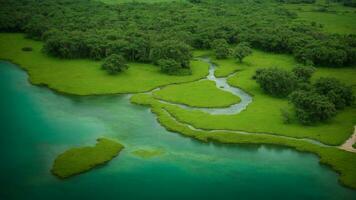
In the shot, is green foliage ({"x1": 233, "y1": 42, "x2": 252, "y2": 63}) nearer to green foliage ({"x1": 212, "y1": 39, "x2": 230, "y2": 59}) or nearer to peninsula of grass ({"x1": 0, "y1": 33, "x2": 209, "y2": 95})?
green foliage ({"x1": 212, "y1": 39, "x2": 230, "y2": 59})

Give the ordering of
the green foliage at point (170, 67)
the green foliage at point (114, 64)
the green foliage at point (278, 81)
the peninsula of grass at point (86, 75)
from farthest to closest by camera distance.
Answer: the green foliage at point (170, 67) → the green foliage at point (114, 64) → the peninsula of grass at point (86, 75) → the green foliage at point (278, 81)

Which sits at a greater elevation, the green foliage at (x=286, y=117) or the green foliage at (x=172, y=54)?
the green foliage at (x=172, y=54)

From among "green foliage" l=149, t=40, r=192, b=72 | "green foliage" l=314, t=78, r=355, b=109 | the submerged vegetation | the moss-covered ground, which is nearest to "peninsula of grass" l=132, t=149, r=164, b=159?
A: the submerged vegetation

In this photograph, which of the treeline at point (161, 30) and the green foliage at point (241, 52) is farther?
the green foliage at point (241, 52)

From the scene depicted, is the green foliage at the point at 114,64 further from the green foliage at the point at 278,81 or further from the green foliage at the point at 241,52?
the green foliage at the point at 278,81

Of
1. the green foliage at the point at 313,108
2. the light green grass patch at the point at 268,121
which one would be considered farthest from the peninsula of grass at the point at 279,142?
the green foliage at the point at 313,108

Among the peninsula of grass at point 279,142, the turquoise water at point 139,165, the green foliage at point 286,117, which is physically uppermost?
the green foliage at point 286,117

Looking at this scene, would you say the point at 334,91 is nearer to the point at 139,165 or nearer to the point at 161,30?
the point at 139,165
